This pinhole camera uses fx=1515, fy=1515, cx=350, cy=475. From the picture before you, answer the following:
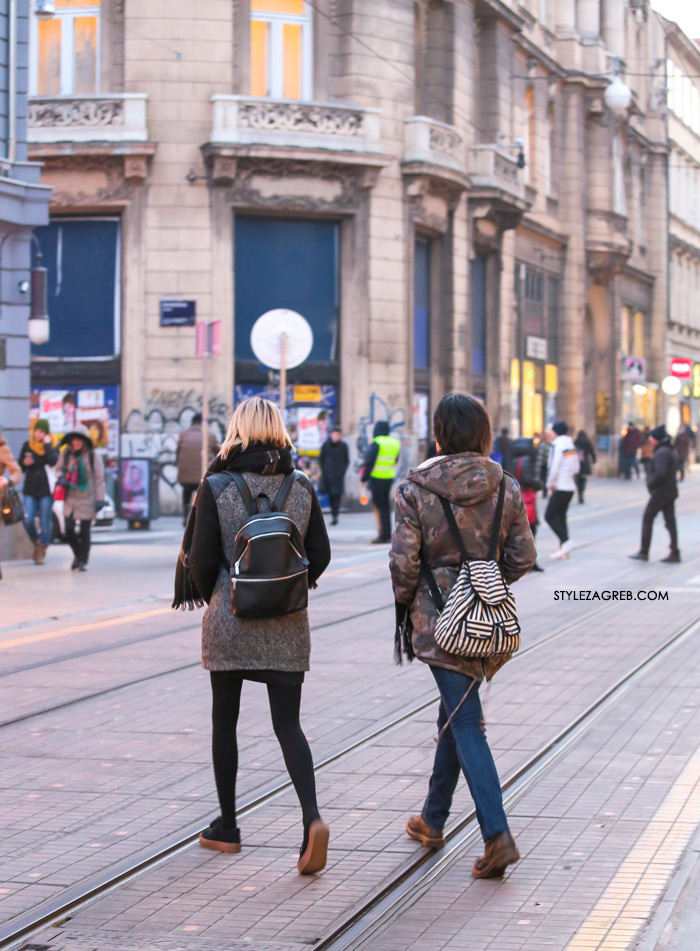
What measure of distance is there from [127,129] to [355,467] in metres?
7.32

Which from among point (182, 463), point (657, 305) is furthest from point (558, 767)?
point (657, 305)

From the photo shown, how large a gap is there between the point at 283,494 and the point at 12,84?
15986mm

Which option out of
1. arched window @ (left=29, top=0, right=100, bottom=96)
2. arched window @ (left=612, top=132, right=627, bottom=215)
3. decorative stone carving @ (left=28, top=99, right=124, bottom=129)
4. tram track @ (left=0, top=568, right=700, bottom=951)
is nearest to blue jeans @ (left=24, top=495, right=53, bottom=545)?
decorative stone carving @ (left=28, top=99, right=124, bottom=129)

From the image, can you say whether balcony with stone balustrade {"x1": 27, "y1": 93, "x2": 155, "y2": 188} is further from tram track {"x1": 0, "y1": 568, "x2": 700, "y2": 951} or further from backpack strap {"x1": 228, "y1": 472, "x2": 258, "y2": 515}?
backpack strap {"x1": 228, "y1": 472, "x2": 258, "y2": 515}

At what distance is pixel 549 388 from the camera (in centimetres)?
4197

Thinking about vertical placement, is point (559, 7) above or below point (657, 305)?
above

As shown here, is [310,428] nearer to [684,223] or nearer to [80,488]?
[80,488]

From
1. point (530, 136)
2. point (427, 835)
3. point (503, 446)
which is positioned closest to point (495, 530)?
point (427, 835)

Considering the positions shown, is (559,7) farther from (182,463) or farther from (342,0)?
(182,463)

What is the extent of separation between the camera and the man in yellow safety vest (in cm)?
2077

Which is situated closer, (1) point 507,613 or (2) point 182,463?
(1) point 507,613

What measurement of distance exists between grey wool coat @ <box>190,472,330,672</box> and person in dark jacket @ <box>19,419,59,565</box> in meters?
13.3

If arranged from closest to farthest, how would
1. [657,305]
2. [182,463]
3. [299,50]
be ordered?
[182,463], [299,50], [657,305]

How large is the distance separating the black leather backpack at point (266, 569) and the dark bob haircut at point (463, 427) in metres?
0.64
